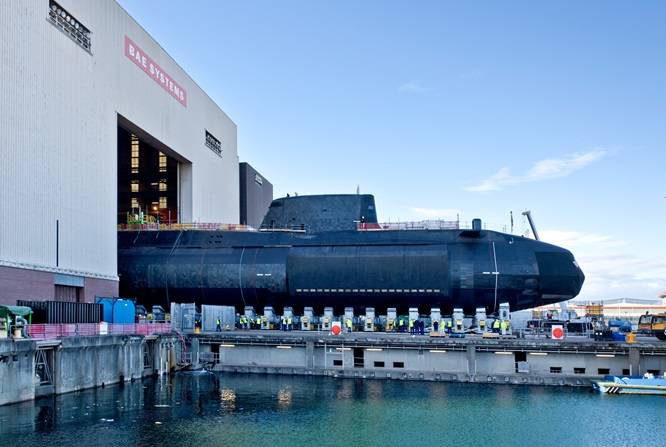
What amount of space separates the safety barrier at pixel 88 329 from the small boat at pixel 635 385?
2702 cm

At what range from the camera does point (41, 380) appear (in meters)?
34.0

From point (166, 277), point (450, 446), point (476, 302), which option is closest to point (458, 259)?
point (476, 302)

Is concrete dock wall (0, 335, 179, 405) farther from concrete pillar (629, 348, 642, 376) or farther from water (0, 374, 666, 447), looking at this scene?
concrete pillar (629, 348, 642, 376)

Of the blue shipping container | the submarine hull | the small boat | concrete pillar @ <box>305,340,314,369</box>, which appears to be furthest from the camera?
the submarine hull

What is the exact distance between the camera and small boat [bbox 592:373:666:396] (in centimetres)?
3447

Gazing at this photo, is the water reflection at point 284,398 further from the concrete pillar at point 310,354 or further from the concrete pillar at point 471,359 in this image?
the concrete pillar at point 471,359

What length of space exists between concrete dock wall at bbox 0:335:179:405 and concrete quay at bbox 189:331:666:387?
9.80ft

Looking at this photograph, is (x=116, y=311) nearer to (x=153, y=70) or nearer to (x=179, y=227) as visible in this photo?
(x=179, y=227)

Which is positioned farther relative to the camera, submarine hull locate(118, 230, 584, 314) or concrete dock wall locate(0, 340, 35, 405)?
submarine hull locate(118, 230, 584, 314)

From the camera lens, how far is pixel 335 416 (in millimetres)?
29328

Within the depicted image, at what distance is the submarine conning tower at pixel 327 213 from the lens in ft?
191

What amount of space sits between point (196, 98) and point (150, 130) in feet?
45.0

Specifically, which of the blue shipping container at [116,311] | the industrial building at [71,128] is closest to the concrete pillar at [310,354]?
the blue shipping container at [116,311]

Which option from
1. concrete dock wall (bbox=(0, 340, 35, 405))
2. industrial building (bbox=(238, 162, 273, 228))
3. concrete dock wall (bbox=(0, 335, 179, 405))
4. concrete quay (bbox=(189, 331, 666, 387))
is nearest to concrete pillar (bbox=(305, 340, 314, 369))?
concrete quay (bbox=(189, 331, 666, 387))
